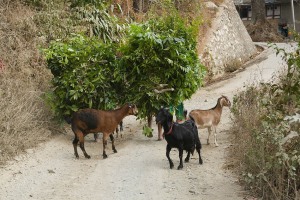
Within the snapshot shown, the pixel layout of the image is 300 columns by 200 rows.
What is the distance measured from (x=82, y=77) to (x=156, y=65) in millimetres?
1694

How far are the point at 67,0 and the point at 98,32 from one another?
1561 mm

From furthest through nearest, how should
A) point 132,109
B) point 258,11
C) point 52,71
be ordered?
point 258,11 < point 52,71 < point 132,109

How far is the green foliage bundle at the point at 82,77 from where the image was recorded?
11.1 m

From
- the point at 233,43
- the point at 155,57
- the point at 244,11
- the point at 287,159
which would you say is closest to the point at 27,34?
the point at 155,57

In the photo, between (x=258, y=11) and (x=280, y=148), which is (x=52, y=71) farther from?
(x=258, y=11)

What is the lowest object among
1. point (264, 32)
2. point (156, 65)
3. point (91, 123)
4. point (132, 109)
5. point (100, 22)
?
point (91, 123)

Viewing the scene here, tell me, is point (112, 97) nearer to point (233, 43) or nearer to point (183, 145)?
point (183, 145)

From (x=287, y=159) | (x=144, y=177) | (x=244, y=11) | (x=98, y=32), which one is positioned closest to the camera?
(x=287, y=159)

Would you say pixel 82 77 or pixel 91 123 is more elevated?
pixel 82 77

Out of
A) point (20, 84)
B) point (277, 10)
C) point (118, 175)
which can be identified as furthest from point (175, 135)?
point (277, 10)

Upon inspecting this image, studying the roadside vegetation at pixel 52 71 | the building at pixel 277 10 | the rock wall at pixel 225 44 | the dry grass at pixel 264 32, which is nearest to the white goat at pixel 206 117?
the roadside vegetation at pixel 52 71

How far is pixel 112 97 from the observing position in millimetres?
11477

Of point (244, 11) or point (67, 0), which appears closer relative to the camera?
point (67, 0)

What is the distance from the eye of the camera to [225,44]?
81.3ft
